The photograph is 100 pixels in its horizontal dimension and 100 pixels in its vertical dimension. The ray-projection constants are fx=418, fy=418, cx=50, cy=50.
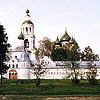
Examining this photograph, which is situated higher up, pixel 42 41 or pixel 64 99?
pixel 42 41

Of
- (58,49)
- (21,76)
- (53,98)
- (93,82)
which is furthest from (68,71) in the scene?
(53,98)

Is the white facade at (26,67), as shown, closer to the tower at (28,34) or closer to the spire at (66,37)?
the tower at (28,34)

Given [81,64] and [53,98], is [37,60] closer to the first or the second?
[81,64]

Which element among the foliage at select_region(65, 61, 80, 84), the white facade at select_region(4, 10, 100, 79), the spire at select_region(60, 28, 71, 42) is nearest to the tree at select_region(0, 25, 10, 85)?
the foliage at select_region(65, 61, 80, 84)

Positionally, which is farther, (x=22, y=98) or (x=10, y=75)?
(x=10, y=75)

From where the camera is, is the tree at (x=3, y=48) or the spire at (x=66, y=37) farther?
the spire at (x=66, y=37)

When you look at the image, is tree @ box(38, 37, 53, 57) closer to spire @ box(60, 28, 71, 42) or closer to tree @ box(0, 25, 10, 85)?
spire @ box(60, 28, 71, 42)

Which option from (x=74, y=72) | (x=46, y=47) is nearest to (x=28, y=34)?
(x=46, y=47)

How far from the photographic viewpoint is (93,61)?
89.5 m

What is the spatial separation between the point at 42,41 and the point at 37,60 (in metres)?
13.7

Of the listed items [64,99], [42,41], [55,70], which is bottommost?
[64,99]

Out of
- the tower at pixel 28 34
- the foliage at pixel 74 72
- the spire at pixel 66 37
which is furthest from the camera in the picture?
the spire at pixel 66 37

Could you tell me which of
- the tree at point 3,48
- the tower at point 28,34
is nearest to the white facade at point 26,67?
the tower at point 28,34

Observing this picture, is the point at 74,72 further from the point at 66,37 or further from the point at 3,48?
the point at 66,37
